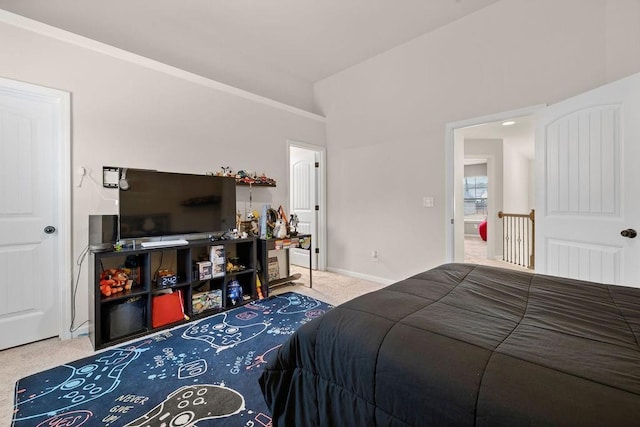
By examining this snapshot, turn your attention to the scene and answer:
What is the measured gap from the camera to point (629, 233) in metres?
2.01

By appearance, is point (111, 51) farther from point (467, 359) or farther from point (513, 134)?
point (513, 134)

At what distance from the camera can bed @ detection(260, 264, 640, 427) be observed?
66cm

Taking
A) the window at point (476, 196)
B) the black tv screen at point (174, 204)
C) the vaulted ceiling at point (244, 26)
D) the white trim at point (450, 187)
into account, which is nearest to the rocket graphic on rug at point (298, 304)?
the black tv screen at point (174, 204)

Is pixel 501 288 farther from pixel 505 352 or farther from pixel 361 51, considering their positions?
pixel 361 51

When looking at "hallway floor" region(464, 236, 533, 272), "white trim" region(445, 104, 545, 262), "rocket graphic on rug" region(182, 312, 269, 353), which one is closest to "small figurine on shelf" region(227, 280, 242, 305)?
"rocket graphic on rug" region(182, 312, 269, 353)

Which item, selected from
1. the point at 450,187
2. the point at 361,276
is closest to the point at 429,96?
the point at 450,187

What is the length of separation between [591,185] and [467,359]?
2386 millimetres

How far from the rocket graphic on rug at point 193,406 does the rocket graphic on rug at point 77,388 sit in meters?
0.43

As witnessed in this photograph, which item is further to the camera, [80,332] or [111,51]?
[111,51]

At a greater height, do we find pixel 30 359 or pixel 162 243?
pixel 162 243

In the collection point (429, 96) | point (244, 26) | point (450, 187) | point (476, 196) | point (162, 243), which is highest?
point (244, 26)

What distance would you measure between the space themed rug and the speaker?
2.80ft

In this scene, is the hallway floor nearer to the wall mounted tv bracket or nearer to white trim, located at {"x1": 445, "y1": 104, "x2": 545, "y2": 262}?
white trim, located at {"x1": 445, "y1": 104, "x2": 545, "y2": 262}

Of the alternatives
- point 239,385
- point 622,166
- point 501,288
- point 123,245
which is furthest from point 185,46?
point 622,166
